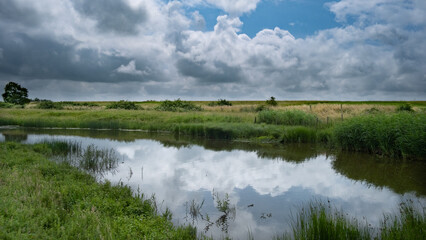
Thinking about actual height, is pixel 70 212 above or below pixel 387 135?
below

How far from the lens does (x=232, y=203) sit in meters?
8.08

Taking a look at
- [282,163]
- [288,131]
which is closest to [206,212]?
[282,163]

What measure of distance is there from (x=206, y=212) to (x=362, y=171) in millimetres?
7642

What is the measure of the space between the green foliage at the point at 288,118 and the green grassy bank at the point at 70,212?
1967 centimetres

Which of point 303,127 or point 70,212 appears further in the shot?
point 303,127

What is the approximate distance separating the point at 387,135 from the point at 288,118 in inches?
448

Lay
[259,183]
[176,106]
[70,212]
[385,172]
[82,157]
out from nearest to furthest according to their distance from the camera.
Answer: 1. [70,212]
2. [259,183]
3. [385,172]
4. [82,157]
5. [176,106]

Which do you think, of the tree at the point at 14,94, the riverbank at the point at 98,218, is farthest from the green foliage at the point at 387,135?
the tree at the point at 14,94

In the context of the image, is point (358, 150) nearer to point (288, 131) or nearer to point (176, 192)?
point (288, 131)

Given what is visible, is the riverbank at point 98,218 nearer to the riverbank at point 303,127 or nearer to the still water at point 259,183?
the still water at point 259,183

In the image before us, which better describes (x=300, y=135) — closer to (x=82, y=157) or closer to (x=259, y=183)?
(x=259, y=183)

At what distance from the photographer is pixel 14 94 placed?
64188 mm

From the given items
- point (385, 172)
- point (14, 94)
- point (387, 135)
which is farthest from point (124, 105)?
point (385, 172)

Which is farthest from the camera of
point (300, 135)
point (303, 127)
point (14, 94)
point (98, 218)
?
point (14, 94)
